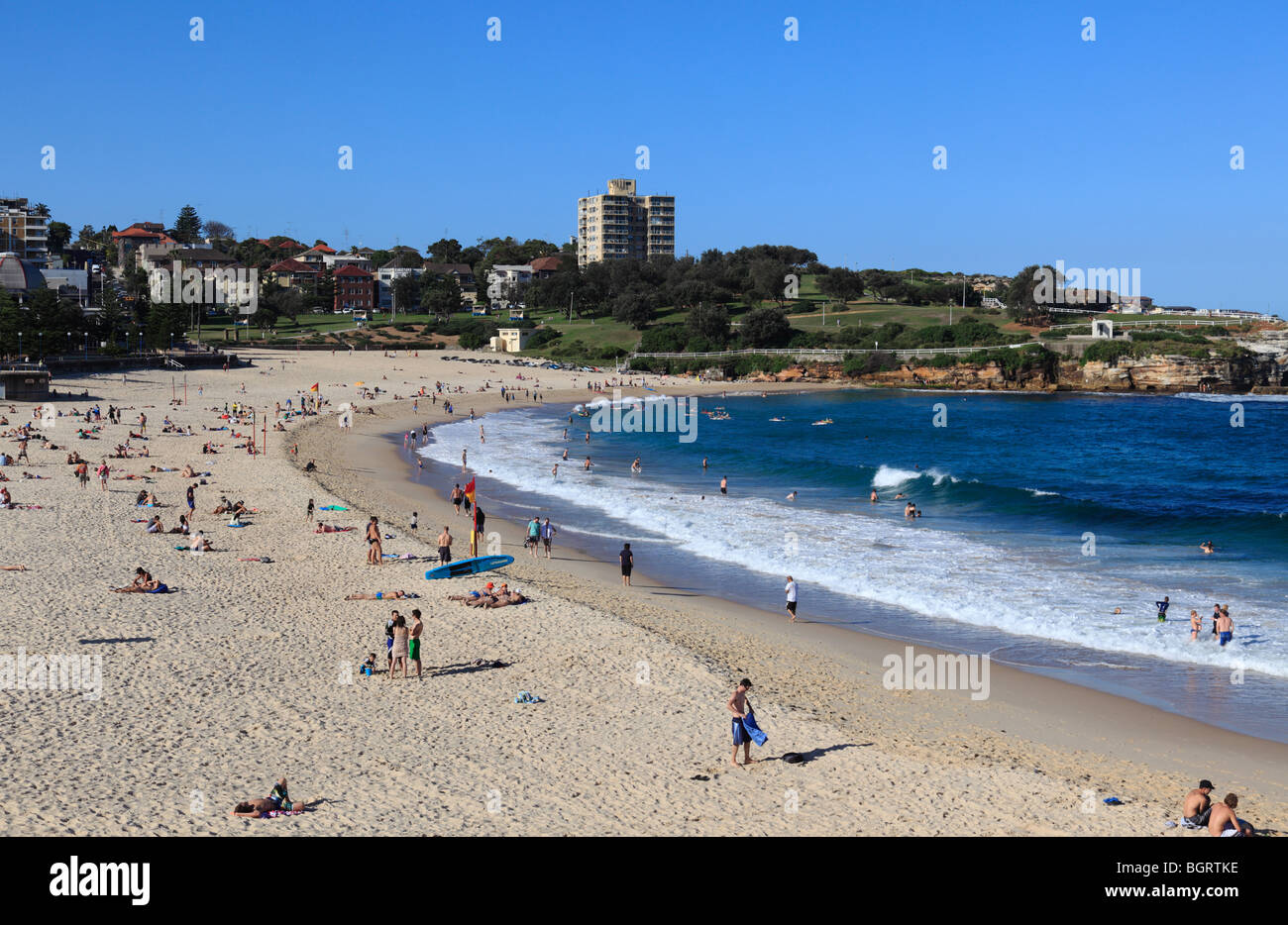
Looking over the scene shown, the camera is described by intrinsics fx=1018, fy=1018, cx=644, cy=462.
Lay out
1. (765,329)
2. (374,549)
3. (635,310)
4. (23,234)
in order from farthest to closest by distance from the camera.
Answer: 1. (23,234)
2. (635,310)
3. (765,329)
4. (374,549)

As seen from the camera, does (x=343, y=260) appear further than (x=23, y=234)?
Yes

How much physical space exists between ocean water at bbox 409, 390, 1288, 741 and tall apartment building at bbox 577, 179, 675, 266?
12633cm

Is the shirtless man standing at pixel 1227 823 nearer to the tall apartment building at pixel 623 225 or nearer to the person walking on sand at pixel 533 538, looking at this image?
the person walking on sand at pixel 533 538

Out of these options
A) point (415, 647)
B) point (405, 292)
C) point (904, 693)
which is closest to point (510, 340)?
point (405, 292)

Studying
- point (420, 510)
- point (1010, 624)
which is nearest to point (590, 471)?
point (420, 510)

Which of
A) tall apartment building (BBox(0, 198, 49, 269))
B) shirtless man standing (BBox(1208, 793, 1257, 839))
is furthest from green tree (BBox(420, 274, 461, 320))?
shirtless man standing (BBox(1208, 793, 1257, 839))

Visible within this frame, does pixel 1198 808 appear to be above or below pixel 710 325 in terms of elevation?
below

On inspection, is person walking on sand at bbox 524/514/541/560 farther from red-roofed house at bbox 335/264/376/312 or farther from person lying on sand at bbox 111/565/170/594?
red-roofed house at bbox 335/264/376/312

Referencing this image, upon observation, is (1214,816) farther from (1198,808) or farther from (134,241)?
(134,241)

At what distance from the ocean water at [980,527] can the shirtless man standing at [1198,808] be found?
4.67m

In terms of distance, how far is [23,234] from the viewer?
13012 centimetres

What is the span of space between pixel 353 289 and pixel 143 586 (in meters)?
123
